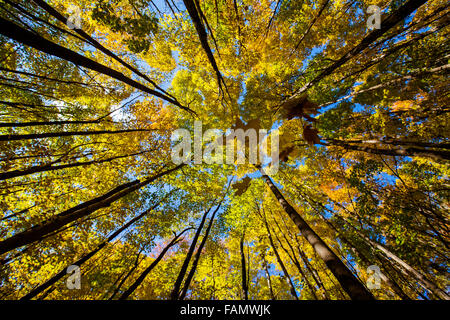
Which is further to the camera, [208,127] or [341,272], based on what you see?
[208,127]

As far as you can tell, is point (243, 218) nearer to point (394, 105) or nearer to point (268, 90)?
point (268, 90)

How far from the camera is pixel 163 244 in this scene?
43.5 feet

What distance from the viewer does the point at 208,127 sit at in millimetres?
10867

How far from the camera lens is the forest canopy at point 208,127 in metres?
4.79

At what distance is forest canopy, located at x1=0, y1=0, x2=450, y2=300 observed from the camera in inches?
188

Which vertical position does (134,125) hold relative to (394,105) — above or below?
below

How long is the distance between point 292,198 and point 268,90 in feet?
26.0

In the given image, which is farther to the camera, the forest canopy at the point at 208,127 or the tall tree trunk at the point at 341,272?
the forest canopy at the point at 208,127

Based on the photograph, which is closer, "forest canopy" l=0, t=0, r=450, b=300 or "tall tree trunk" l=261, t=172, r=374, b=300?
"tall tree trunk" l=261, t=172, r=374, b=300

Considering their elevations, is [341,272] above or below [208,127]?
below

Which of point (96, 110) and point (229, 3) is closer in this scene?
point (229, 3)
